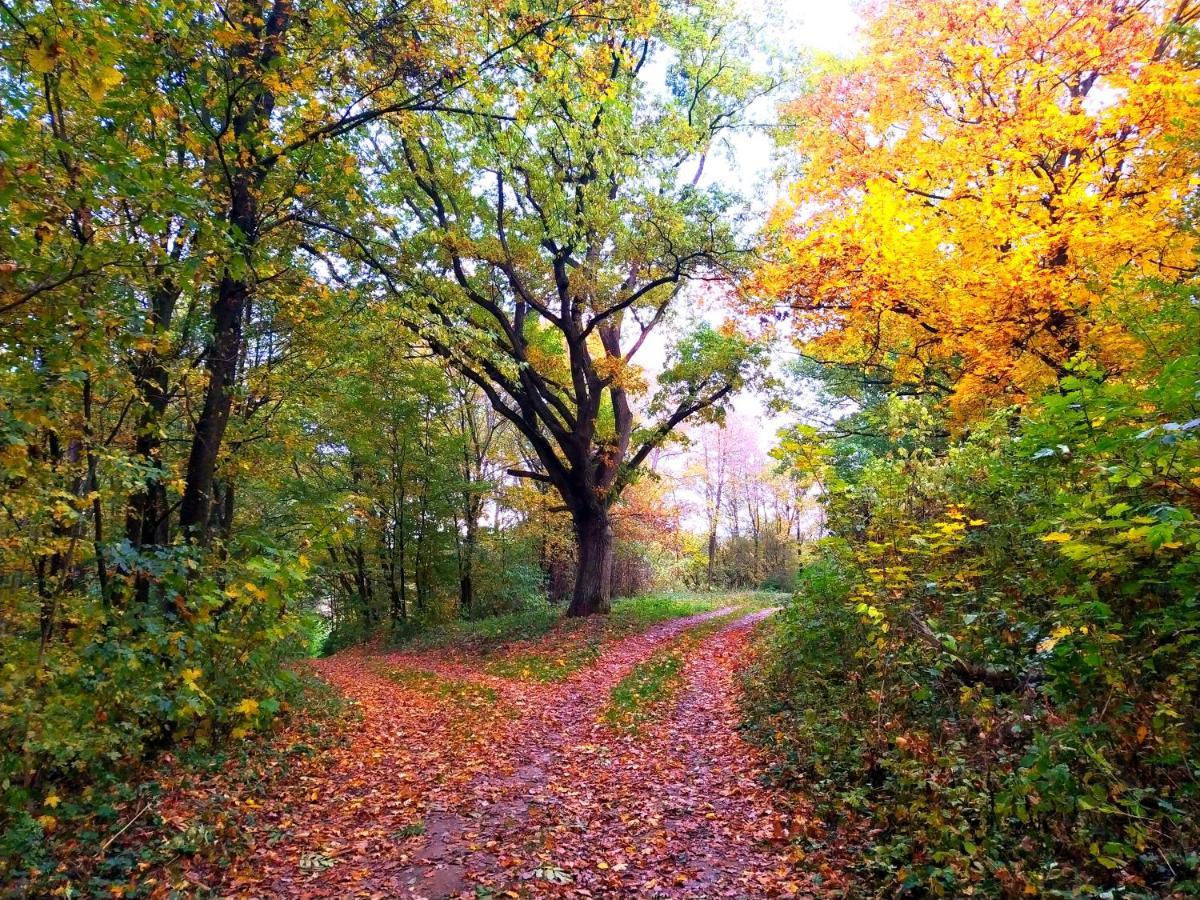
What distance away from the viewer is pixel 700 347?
52.0 feet

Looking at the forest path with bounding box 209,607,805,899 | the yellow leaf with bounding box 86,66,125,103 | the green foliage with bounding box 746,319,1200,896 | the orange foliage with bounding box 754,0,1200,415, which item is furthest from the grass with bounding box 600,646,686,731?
the yellow leaf with bounding box 86,66,125,103

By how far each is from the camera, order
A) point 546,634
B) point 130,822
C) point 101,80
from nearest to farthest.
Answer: point 101,80
point 130,822
point 546,634

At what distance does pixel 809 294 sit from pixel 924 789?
8.69 m

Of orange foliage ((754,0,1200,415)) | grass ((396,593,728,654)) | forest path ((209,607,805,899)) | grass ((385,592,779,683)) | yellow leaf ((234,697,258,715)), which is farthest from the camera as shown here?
grass ((396,593,728,654))

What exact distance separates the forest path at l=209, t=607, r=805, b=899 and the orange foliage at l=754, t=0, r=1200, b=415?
5.45 m

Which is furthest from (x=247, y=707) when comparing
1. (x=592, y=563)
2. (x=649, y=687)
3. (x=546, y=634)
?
(x=592, y=563)

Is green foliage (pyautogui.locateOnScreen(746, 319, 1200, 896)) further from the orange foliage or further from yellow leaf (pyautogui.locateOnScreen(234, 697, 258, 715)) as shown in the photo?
yellow leaf (pyautogui.locateOnScreen(234, 697, 258, 715))

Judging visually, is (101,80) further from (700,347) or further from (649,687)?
(700,347)

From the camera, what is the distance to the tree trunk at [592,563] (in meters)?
16.0

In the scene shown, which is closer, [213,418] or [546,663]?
[213,418]

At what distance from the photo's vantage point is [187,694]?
5059 mm

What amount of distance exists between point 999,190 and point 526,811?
9306mm

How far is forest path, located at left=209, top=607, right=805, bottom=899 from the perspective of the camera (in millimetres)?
4191

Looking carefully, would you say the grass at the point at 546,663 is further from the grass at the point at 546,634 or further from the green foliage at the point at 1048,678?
the green foliage at the point at 1048,678
